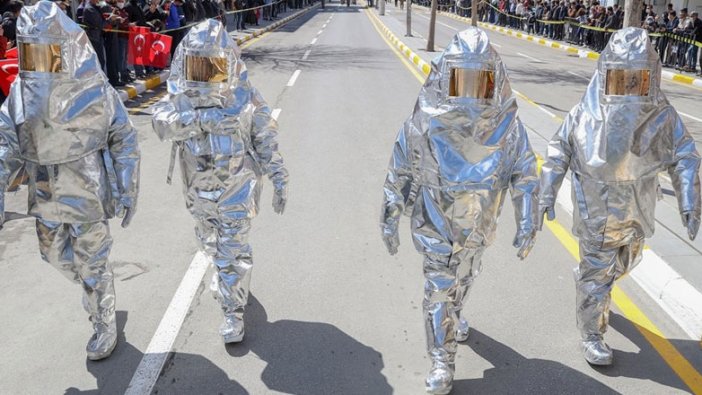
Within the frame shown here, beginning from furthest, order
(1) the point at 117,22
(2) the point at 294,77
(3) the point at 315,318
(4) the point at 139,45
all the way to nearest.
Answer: (2) the point at 294,77 → (4) the point at 139,45 → (1) the point at 117,22 → (3) the point at 315,318

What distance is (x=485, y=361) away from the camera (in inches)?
146

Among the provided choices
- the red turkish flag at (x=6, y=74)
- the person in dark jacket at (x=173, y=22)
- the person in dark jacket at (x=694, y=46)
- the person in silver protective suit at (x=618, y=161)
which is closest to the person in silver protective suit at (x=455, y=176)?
the person in silver protective suit at (x=618, y=161)

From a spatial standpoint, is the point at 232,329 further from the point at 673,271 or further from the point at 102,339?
the point at 673,271

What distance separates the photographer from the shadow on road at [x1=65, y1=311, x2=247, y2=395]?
3.40 meters

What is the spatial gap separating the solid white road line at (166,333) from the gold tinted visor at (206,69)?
1615 mm

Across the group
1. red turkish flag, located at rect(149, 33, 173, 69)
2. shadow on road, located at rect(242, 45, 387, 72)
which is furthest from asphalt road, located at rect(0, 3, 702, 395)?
shadow on road, located at rect(242, 45, 387, 72)

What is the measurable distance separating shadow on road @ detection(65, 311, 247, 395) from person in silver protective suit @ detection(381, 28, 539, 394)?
1.18 m

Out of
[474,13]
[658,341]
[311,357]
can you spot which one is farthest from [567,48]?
[311,357]

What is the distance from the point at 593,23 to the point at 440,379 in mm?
26137

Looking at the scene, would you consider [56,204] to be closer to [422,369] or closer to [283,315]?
[283,315]

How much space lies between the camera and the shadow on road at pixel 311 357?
3449 millimetres

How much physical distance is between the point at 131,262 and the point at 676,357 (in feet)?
13.1

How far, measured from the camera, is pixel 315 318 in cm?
414

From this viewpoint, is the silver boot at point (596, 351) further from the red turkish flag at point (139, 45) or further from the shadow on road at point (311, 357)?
the red turkish flag at point (139, 45)
